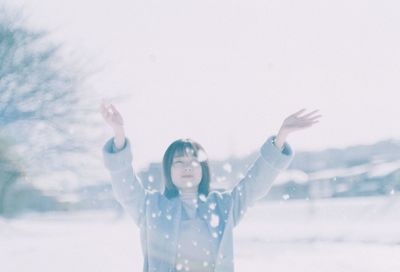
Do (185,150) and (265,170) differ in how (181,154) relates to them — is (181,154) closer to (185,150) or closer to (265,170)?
(185,150)

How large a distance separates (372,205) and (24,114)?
1304 cm

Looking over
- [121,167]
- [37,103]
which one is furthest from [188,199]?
[37,103]

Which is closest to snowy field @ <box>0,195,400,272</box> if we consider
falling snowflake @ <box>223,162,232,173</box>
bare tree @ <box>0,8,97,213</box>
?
bare tree @ <box>0,8,97,213</box>

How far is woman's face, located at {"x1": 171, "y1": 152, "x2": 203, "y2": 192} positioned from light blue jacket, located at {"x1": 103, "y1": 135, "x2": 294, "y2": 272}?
82 millimetres

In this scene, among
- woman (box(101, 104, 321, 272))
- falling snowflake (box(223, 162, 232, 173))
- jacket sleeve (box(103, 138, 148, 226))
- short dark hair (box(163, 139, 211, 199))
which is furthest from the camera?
falling snowflake (box(223, 162, 232, 173))

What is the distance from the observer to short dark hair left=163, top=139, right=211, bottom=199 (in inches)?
105

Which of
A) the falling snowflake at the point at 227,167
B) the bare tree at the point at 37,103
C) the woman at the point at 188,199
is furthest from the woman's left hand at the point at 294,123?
the falling snowflake at the point at 227,167

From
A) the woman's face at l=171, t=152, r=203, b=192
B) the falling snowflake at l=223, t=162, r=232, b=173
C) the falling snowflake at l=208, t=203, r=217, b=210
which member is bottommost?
the falling snowflake at l=208, t=203, r=217, b=210

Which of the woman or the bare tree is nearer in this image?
the woman

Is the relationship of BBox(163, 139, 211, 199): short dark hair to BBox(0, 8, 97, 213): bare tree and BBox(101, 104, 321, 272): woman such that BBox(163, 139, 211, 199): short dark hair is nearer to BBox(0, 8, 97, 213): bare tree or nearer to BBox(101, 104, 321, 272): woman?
BBox(101, 104, 321, 272): woman

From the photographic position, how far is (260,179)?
8.58 feet

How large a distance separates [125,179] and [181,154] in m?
0.31

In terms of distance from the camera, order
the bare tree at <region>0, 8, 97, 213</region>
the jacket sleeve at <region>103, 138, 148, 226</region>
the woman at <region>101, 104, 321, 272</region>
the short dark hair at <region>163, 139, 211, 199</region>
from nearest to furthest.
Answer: the woman at <region>101, 104, 321, 272</region>, the jacket sleeve at <region>103, 138, 148, 226</region>, the short dark hair at <region>163, 139, 211, 199</region>, the bare tree at <region>0, 8, 97, 213</region>

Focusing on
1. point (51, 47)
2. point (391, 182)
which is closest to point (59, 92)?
point (51, 47)
